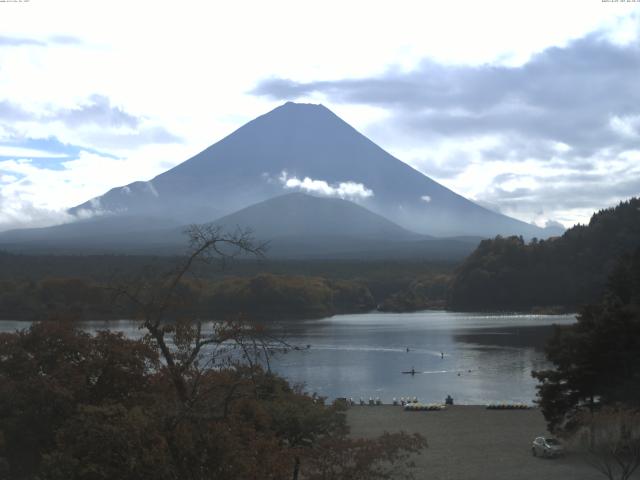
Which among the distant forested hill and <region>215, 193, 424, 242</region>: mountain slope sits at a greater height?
<region>215, 193, 424, 242</region>: mountain slope

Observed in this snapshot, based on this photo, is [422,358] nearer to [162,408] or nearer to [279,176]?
[162,408]

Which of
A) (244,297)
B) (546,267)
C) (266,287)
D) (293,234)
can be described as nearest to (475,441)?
(244,297)

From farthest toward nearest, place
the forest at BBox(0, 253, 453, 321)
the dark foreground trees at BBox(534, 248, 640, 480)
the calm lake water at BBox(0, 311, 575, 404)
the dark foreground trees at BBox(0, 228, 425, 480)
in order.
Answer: the forest at BBox(0, 253, 453, 321) → the calm lake water at BBox(0, 311, 575, 404) → the dark foreground trees at BBox(534, 248, 640, 480) → the dark foreground trees at BBox(0, 228, 425, 480)

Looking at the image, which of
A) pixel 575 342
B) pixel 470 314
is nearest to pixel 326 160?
pixel 470 314

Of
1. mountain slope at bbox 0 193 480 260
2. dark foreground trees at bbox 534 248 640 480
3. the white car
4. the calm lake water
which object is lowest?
the calm lake water

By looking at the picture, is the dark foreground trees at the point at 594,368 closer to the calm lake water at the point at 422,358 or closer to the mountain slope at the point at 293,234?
the calm lake water at the point at 422,358

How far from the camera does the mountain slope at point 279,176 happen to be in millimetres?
182000

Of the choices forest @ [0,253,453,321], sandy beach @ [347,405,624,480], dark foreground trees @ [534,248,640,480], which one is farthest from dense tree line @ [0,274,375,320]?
dark foreground trees @ [534,248,640,480]

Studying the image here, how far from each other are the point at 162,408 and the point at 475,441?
11.3 metres

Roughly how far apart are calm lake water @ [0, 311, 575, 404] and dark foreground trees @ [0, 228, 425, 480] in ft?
18.2

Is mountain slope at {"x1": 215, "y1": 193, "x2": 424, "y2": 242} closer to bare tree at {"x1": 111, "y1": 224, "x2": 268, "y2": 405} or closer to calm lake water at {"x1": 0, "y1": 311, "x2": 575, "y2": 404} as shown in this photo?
calm lake water at {"x1": 0, "y1": 311, "x2": 575, "y2": 404}

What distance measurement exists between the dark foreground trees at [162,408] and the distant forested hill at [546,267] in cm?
4842

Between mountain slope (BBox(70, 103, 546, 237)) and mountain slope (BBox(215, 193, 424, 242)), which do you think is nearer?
mountain slope (BBox(215, 193, 424, 242))

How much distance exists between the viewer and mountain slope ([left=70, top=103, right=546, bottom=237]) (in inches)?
7165
